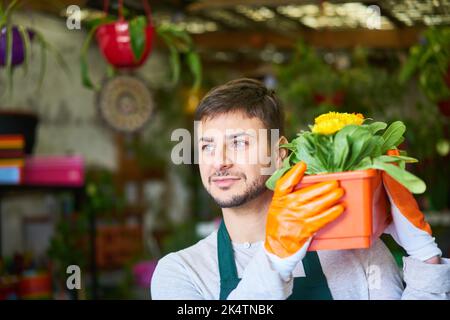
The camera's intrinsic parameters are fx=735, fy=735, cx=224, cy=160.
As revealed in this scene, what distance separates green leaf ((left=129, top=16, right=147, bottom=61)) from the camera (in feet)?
7.86

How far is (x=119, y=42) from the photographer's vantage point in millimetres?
2406

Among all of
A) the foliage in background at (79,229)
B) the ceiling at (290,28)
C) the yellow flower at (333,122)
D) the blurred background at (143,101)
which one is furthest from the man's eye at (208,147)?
the ceiling at (290,28)

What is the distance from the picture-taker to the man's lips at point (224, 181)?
133 centimetres

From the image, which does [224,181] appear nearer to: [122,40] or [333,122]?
[333,122]

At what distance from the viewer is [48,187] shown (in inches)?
144

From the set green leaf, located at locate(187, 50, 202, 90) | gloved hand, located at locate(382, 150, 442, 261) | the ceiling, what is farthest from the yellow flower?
the ceiling

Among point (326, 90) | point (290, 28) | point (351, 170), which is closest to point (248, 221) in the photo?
point (351, 170)

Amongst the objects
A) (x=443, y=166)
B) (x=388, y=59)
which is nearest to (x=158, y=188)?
(x=388, y=59)

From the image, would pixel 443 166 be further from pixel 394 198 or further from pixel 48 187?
pixel 394 198

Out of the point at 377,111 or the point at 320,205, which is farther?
the point at 377,111

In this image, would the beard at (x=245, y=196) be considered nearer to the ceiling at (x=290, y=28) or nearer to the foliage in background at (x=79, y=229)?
the foliage in background at (x=79, y=229)

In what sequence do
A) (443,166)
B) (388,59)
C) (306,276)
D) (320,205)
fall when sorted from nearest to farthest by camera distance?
(320,205) → (306,276) → (443,166) → (388,59)

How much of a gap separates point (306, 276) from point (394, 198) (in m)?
0.26

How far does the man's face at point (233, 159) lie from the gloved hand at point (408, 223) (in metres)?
0.25
